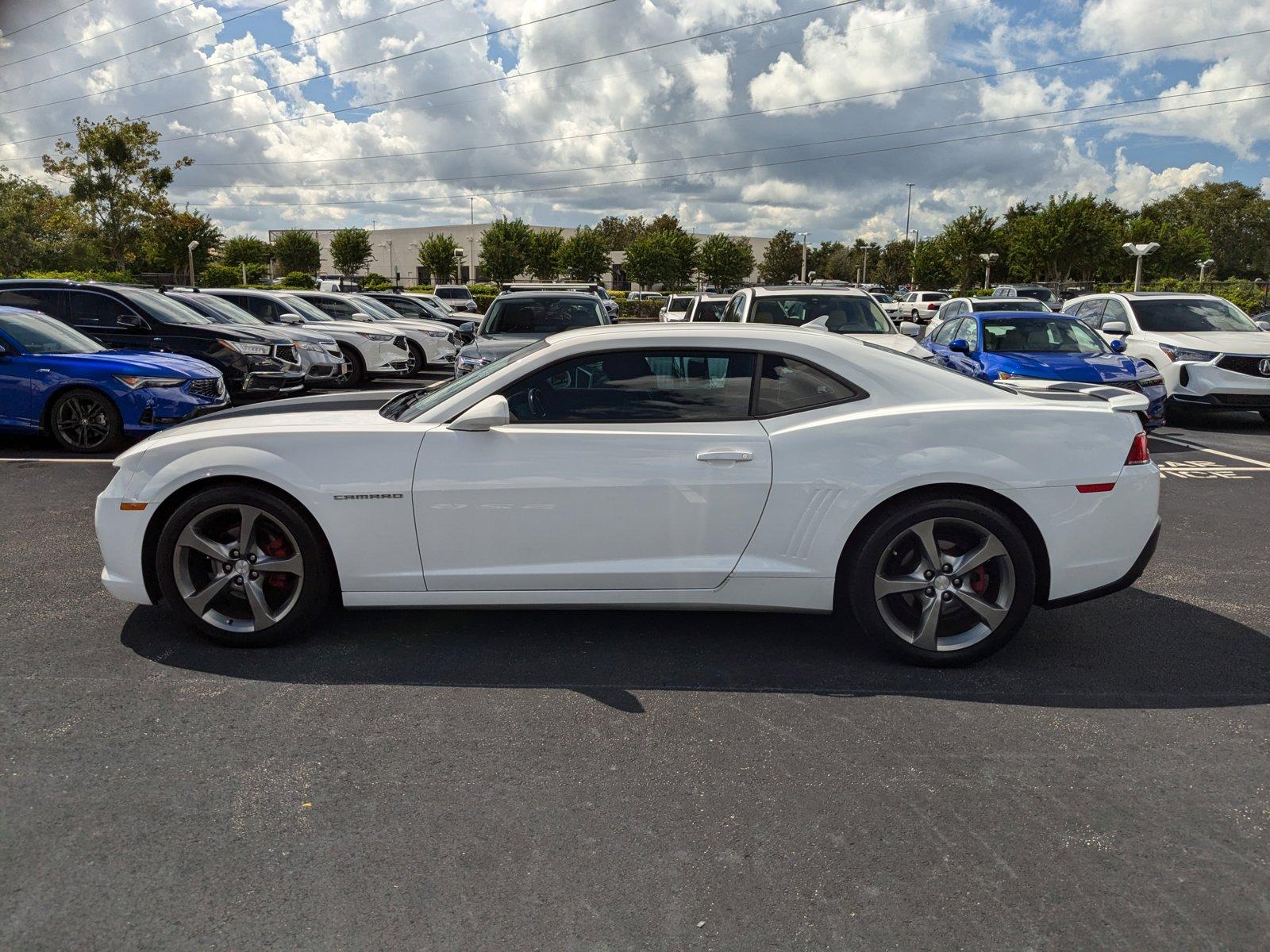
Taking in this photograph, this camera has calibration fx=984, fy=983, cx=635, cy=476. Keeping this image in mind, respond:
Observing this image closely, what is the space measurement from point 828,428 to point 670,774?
162 centimetres

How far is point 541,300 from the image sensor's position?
1251 centimetres

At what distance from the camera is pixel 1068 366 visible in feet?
34.8

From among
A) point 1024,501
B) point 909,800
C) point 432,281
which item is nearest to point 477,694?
point 909,800

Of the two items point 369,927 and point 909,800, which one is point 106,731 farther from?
point 909,800

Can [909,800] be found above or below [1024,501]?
below

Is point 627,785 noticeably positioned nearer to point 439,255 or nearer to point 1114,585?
point 1114,585

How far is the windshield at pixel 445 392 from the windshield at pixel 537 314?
24.1 feet

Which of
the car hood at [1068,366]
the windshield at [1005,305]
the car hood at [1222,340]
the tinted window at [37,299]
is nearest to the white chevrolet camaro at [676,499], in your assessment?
the car hood at [1068,366]

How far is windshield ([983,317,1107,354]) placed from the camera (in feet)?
37.8

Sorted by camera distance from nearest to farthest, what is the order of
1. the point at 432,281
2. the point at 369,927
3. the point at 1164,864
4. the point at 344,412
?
the point at 369,927, the point at 1164,864, the point at 344,412, the point at 432,281

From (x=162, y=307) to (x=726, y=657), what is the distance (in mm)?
11486

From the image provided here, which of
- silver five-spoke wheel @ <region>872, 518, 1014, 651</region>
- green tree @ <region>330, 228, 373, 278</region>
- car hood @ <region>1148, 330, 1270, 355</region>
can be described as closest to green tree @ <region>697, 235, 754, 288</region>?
green tree @ <region>330, 228, 373, 278</region>

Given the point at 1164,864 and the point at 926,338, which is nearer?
the point at 1164,864

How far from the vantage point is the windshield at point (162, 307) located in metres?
12.8
